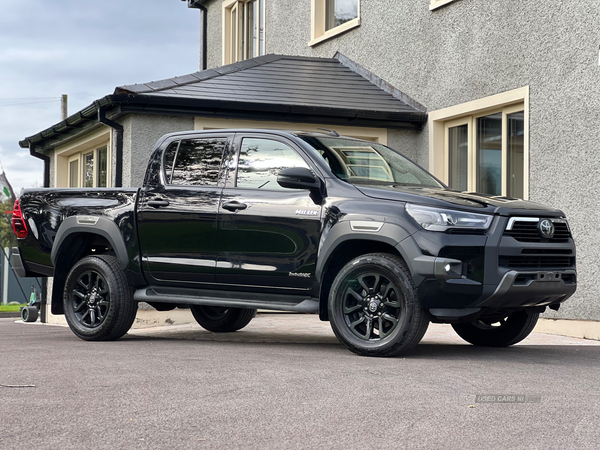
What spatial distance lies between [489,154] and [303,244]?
17.9 feet

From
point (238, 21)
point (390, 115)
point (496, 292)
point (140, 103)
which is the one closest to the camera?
point (496, 292)

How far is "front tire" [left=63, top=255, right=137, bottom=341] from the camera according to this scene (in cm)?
795

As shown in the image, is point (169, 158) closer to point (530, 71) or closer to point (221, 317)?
point (221, 317)

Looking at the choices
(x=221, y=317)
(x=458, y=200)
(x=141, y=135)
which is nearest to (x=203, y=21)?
(x=141, y=135)

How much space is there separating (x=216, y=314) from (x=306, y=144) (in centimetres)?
299

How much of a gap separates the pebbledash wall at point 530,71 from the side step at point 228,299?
402cm

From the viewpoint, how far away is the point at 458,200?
21.1 feet

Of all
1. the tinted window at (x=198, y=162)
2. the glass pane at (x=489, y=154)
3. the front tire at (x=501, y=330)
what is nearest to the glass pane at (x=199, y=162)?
the tinted window at (x=198, y=162)

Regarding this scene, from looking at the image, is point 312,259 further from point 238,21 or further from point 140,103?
point 238,21

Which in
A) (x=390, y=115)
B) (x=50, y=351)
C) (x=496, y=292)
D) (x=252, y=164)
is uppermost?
(x=390, y=115)

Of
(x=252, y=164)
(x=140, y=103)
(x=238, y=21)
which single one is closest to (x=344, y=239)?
(x=252, y=164)

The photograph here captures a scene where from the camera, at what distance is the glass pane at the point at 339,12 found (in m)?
14.8

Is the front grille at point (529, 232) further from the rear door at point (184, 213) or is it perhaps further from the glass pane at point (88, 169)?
the glass pane at point (88, 169)

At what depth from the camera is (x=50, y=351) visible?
7.13 m
